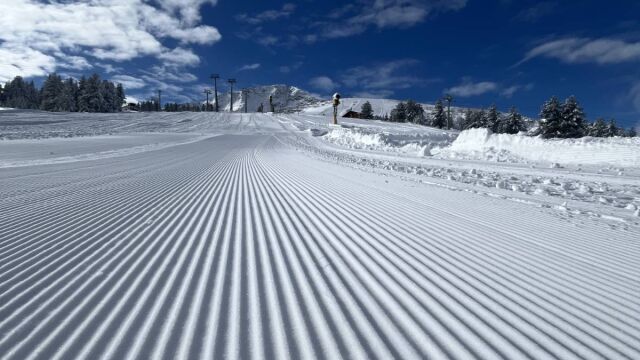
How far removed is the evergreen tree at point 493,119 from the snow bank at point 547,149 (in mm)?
50369

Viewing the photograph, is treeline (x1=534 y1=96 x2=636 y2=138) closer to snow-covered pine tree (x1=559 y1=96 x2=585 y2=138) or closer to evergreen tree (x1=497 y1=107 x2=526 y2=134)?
snow-covered pine tree (x1=559 y1=96 x2=585 y2=138)

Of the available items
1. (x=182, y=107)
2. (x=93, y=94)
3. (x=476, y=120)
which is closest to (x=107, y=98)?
(x=93, y=94)

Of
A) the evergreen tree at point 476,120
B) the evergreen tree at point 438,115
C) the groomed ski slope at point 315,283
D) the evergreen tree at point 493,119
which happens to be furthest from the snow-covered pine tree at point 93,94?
the groomed ski slope at point 315,283

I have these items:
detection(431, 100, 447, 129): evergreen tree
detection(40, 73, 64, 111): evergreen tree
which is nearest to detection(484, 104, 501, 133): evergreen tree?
detection(431, 100, 447, 129): evergreen tree

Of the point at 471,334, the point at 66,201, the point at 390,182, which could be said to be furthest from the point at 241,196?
the point at 471,334

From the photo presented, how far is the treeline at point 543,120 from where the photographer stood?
44688mm

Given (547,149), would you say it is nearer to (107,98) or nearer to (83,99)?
(83,99)

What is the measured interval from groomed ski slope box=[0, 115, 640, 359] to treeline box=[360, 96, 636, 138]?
32.2 m

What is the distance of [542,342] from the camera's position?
2414 mm

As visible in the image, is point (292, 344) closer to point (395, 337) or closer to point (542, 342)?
point (395, 337)

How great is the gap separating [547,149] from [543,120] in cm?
3694

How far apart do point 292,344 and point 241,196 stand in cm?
575

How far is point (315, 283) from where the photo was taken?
10.9ft

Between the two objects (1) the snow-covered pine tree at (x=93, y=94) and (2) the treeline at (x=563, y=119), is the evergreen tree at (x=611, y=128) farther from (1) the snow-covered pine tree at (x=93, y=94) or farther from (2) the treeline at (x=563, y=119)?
(1) the snow-covered pine tree at (x=93, y=94)
